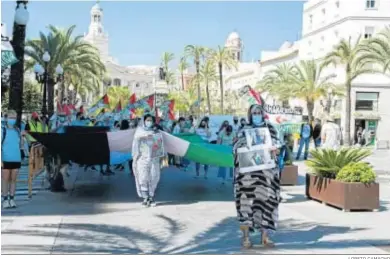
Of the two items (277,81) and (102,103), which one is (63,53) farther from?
(277,81)

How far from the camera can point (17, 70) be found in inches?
689

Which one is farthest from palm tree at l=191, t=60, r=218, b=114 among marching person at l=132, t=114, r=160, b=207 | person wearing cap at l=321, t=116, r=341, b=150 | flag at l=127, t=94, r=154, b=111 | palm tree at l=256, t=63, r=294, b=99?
marching person at l=132, t=114, r=160, b=207

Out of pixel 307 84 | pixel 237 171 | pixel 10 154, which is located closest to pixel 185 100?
pixel 307 84

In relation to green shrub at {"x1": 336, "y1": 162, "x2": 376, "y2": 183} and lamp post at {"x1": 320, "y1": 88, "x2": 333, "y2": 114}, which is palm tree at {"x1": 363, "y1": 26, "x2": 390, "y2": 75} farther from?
green shrub at {"x1": 336, "y1": 162, "x2": 376, "y2": 183}

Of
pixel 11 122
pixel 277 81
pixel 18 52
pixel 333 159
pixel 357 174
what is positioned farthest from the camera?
pixel 277 81

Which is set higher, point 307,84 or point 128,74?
point 128,74

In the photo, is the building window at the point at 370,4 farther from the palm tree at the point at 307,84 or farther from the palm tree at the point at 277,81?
the palm tree at the point at 277,81

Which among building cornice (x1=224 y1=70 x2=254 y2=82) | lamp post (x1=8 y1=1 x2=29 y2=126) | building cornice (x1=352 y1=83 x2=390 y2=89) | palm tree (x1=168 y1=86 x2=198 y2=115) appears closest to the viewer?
lamp post (x1=8 y1=1 x2=29 y2=126)

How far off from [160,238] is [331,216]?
11.2 feet

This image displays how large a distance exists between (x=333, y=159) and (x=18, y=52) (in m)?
9.57

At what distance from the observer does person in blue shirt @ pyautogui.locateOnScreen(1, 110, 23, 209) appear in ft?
33.6

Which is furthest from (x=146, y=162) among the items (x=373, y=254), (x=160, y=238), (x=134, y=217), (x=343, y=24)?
(x=343, y=24)

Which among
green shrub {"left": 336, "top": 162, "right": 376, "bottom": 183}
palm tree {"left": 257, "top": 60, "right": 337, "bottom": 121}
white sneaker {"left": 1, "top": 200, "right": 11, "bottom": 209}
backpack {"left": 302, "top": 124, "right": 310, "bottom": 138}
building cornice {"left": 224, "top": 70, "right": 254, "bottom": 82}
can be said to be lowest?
white sneaker {"left": 1, "top": 200, "right": 11, "bottom": 209}

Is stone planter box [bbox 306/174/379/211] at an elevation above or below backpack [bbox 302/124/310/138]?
below
